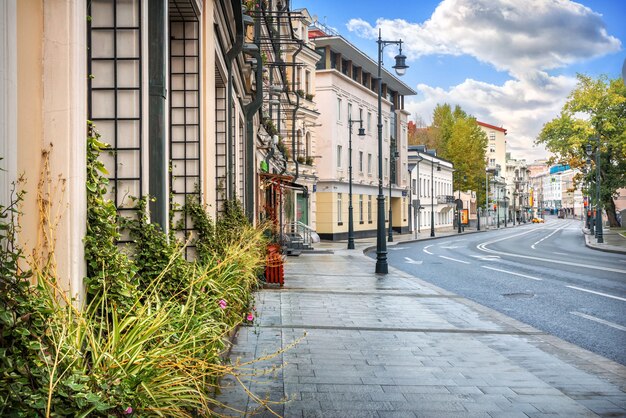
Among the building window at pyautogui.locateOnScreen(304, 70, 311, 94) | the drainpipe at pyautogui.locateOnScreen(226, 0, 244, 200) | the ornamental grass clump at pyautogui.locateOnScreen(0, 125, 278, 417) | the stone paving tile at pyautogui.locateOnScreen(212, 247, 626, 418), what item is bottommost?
the stone paving tile at pyautogui.locateOnScreen(212, 247, 626, 418)

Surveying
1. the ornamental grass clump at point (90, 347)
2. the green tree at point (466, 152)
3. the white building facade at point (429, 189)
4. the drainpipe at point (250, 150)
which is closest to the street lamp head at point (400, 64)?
the drainpipe at point (250, 150)

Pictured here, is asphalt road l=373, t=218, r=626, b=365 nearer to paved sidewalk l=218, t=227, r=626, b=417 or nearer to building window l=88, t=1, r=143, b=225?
paved sidewalk l=218, t=227, r=626, b=417

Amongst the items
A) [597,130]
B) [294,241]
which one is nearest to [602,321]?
[294,241]

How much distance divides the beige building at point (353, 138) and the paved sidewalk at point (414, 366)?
31801mm

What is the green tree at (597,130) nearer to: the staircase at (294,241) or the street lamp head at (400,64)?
the staircase at (294,241)

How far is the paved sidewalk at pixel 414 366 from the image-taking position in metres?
5.63

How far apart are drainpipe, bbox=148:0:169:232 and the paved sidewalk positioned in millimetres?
2179

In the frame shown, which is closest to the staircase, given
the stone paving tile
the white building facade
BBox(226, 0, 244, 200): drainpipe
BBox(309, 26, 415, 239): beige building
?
BBox(309, 26, 415, 239): beige building

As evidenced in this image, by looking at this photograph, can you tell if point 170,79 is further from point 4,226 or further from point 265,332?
point 4,226

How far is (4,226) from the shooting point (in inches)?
141

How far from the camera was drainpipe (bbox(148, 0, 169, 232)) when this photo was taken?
7.68m

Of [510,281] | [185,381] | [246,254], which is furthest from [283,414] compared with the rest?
[510,281]

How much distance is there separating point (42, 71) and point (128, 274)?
174 centimetres

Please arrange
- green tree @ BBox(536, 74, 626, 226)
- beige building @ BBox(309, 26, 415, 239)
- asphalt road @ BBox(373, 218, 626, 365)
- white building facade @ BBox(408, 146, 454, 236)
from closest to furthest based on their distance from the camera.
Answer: asphalt road @ BBox(373, 218, 626, 365)
beige building @ BBox(309, 26, 415, 239)
green tree @ BBox(536, 74, 626, 226)
white building facade @ BBox(408, 146, 454, 236)
